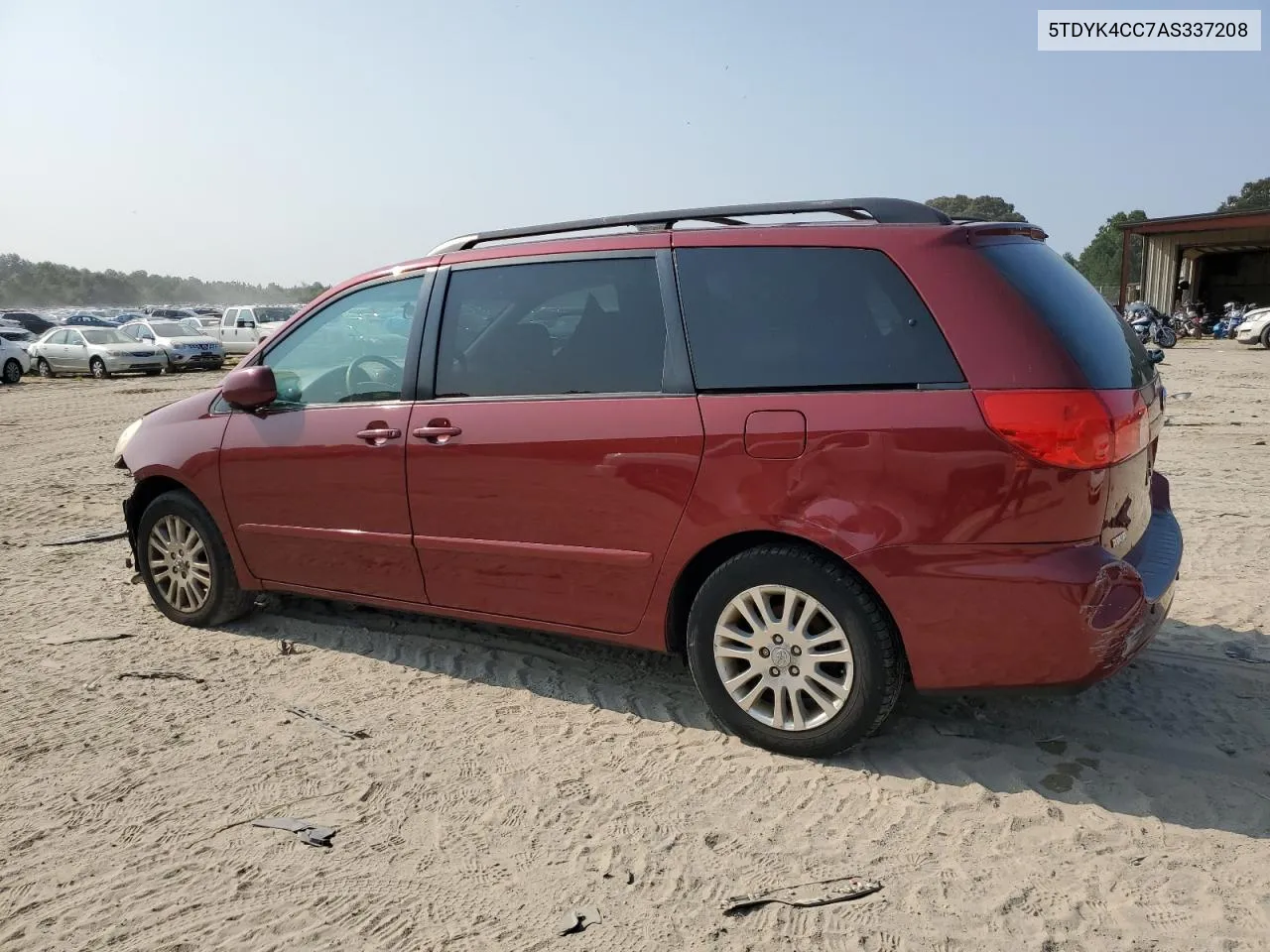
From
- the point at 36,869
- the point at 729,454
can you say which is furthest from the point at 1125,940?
the point at 36,869

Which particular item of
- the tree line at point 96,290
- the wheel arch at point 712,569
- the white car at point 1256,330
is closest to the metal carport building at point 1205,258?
the white car at point 1256,330

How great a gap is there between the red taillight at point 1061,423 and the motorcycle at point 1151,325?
22.6 m

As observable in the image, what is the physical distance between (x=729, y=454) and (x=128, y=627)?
3554 millimetres

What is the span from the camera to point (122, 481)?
9562 mm

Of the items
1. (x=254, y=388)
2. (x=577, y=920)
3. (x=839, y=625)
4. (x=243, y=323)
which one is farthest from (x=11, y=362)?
(x=577, y=920)

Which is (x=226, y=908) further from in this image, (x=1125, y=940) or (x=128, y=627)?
(x=128, y=627)

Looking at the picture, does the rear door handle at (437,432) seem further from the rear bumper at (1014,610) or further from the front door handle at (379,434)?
the rear bumper at (1014,610)

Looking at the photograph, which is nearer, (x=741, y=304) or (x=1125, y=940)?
(x=1125, y=940)

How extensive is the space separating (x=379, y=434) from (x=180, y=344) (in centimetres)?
2663

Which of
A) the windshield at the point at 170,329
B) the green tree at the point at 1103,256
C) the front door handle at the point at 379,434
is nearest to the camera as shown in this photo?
the front door handle at the point at 379,434

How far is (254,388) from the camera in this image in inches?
179

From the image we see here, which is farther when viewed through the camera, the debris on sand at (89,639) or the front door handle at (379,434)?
the debris on sand at (89,639)

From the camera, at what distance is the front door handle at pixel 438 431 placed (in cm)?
400

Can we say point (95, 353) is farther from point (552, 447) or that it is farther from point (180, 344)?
point (552, 447)
